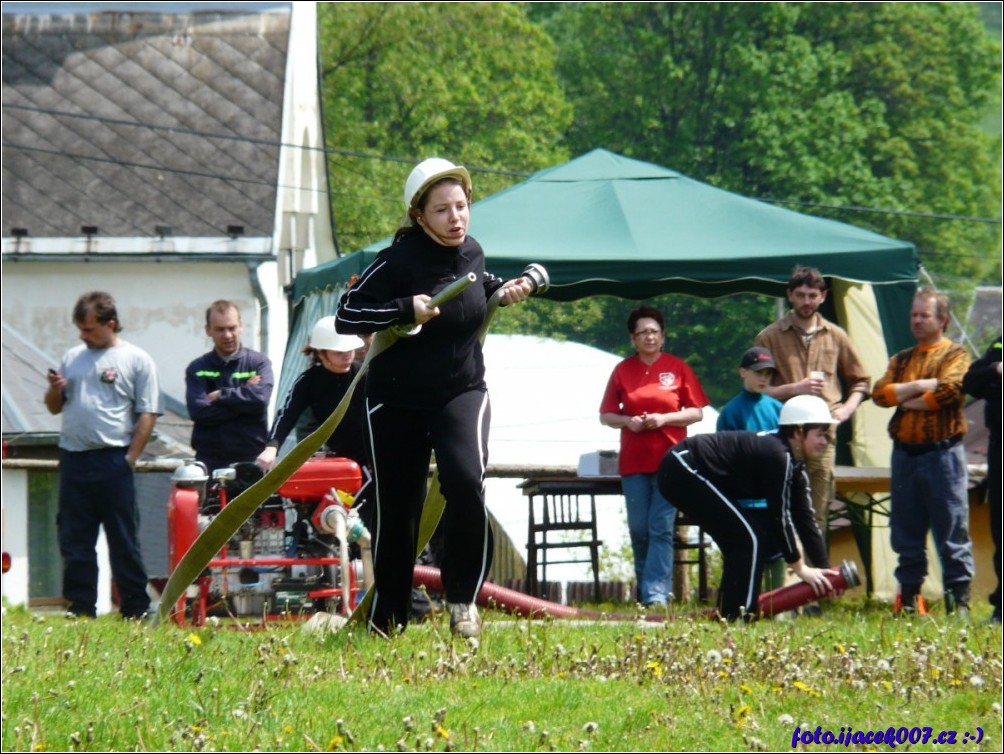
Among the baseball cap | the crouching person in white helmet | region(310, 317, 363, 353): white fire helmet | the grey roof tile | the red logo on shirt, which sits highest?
the grey roof tile

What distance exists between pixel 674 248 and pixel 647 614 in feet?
10.9

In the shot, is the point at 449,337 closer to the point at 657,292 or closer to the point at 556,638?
the point at 556,638

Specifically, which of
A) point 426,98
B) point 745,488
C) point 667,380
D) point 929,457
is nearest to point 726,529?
point 745,488

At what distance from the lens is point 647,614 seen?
9.58 meters

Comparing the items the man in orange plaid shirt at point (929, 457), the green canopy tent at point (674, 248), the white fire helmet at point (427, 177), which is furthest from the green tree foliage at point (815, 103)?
the white fire helmet at point (427, 177)

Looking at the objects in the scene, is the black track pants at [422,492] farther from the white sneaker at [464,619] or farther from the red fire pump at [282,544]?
the red fire pump at [282,544]

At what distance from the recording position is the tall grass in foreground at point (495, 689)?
5.15 metres

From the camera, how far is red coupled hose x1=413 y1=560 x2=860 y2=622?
30.2ft

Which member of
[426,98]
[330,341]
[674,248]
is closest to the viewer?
[330,341]

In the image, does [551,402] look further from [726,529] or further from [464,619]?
[464,619]

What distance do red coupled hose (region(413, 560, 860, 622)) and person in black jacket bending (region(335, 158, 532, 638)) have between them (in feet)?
6.54

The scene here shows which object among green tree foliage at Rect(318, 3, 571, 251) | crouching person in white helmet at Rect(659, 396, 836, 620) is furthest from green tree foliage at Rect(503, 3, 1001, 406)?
crouching person in white helmet at Rect(659, 396, 836, 620)

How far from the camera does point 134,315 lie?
2439cm

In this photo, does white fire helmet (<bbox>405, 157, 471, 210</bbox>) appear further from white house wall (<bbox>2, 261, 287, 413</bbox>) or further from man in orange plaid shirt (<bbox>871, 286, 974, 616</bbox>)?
white house wall (<bbox>2, 261, 287, 413</bbox>)
